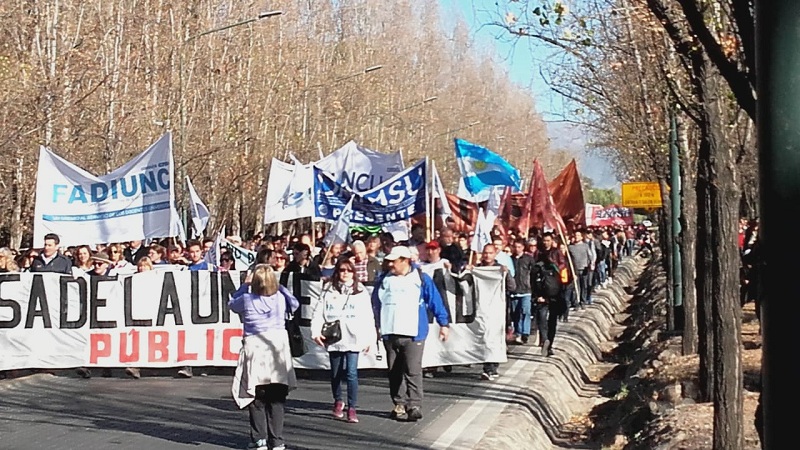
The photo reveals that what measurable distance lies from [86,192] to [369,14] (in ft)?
175

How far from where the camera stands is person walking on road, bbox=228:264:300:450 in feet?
32.6

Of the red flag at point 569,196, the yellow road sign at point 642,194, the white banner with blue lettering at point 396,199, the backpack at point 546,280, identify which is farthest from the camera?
the yellow road sign at point 642,194

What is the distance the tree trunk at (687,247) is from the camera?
16.4 m

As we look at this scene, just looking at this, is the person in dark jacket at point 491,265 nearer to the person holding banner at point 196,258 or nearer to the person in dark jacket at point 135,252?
the person holding banner at point 196,258

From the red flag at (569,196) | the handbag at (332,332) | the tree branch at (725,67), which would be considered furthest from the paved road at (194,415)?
the red flag at (569,196)

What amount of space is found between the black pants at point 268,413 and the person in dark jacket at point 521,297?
9.43 metres

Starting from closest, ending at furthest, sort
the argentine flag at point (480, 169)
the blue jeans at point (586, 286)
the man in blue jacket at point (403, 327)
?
the man in blue jacket at point (403, 327) → the argentine flag at point (480, 169) → the blue jeans at point (586, 286)

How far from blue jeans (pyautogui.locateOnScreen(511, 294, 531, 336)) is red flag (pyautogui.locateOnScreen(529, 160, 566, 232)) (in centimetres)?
172

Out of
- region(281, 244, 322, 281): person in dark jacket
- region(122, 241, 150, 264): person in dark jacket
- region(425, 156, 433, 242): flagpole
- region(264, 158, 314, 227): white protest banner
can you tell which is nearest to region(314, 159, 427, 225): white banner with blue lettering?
region(425, 156, 433, 242): flagpole

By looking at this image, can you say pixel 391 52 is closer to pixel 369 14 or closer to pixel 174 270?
pixel 369 14

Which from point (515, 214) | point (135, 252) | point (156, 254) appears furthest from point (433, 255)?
point (515, 214)

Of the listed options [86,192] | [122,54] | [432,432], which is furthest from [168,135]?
[122,54]

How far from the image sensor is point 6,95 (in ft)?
86.3

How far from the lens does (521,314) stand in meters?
19.8
